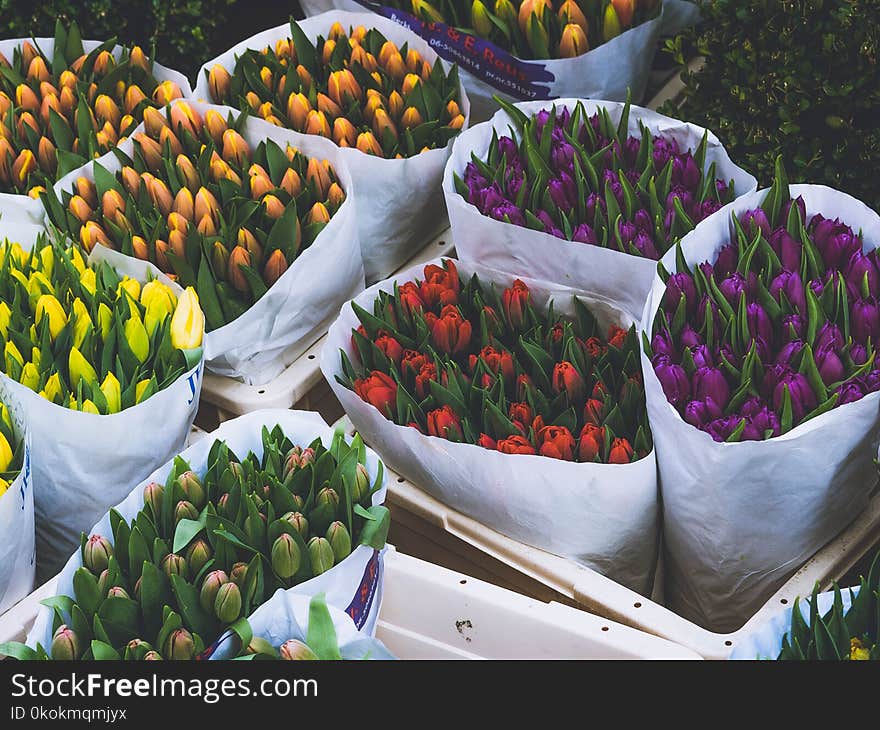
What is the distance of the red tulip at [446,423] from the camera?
1481mm

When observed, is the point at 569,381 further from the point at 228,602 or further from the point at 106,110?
the point at 106,110

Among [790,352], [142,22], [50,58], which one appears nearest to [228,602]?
[790,352]

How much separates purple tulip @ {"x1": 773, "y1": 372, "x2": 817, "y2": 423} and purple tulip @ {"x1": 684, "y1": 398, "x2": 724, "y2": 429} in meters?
0.07

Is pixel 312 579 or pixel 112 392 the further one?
pixel 112 392

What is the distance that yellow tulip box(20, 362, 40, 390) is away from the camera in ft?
4.97

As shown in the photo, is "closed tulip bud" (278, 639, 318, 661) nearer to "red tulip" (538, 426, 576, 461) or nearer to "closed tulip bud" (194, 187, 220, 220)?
"red tulip" (538, 426, 576, 461)

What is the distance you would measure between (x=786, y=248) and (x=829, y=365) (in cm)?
23

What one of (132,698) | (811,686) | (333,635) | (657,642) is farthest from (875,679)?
(132,698)

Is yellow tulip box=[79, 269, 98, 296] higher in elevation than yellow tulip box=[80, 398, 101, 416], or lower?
higher

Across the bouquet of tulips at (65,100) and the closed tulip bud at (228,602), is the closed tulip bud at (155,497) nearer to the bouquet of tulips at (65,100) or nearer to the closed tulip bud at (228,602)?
the closed tulip bud at (228,602)

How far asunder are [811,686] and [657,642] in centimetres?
30

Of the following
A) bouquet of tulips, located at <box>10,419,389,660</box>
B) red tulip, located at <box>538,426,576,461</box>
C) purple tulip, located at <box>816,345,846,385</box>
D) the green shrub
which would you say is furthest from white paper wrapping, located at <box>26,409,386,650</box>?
the green shrub

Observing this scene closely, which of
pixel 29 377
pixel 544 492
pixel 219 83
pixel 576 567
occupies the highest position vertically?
pixel 219 83

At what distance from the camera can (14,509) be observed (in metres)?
1.37
